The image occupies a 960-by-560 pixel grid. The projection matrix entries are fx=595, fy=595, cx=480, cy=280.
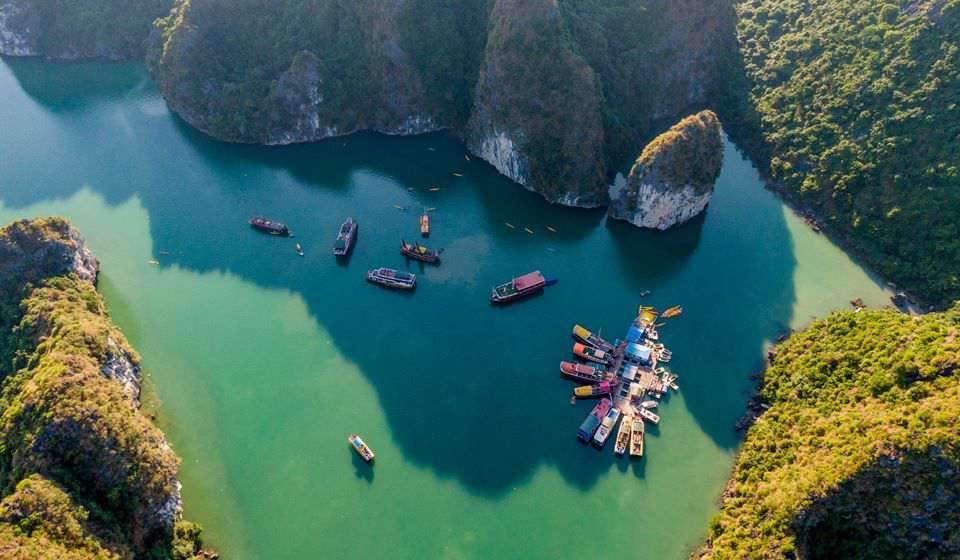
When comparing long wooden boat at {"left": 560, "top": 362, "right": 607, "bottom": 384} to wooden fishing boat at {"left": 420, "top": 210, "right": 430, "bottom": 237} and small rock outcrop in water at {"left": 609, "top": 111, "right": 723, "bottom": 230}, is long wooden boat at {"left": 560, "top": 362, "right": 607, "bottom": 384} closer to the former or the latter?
small rock outcrop in water at {"left": 609, "top": 111, "right": 723, "bottom": 230}

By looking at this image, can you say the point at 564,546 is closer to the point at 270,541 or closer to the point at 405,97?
the point at 270,541

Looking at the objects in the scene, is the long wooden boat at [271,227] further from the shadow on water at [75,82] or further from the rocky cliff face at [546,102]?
the shadow on water at [75,82]

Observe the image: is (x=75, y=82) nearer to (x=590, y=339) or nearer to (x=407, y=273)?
(x=407, y=273)

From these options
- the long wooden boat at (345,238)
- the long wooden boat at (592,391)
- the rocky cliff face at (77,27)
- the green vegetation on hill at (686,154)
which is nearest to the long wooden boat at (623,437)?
the long wooden boat at (592,391)

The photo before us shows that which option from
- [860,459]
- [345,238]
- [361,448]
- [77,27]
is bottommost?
[361,448]

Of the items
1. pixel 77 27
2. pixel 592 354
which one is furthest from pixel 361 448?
pixel 77 27

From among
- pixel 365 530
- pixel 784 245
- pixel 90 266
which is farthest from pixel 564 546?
pixel 90 266
